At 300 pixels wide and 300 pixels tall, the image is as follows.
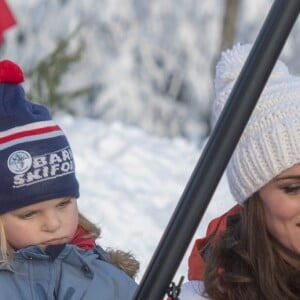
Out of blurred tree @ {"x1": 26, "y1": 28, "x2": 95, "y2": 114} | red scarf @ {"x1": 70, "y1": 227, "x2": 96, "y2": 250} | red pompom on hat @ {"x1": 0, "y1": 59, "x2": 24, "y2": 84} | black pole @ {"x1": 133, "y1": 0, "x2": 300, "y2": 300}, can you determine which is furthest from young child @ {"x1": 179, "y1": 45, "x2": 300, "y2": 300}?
blurred tree @ {"x1": 26, "y1": 28, "x2": 95, "y2": 114}

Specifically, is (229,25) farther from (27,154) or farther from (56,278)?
(56,278)

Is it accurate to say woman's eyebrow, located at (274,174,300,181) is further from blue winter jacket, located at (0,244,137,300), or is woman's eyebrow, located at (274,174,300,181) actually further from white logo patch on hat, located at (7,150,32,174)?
white logo patch on hat, located at (7,150,32,174)

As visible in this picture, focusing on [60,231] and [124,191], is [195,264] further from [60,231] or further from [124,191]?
[124,191]

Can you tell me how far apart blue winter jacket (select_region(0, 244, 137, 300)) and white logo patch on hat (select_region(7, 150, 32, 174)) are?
0.21m

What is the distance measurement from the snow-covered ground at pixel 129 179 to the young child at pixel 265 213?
359 cm

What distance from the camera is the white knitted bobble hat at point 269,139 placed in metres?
2.42

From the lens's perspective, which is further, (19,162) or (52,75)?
(52,75)

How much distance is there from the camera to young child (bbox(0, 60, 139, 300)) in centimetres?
264

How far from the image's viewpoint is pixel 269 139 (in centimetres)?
246

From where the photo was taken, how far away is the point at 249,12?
774 inches

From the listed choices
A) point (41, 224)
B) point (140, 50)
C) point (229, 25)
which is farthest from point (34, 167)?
point (140, 50)

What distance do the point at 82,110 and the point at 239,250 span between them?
17907mm

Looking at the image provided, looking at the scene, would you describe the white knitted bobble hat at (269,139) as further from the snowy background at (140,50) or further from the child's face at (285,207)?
the snowy background at (140,50)

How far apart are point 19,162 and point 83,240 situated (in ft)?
0.90
